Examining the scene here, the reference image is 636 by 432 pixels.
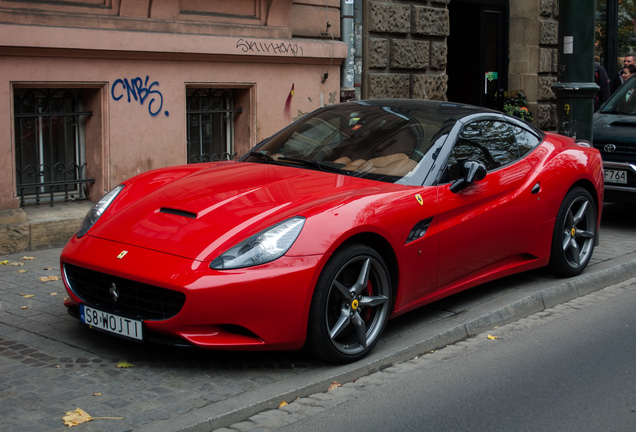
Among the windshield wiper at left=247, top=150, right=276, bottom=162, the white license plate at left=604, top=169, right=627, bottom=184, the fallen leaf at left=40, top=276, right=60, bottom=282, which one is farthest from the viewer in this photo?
the white license plate at left=604, top=169, right=627, bottom=184

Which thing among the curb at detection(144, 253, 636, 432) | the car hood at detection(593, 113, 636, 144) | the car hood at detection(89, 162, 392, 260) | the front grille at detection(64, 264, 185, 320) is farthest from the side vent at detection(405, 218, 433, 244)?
the car hood at detection(593, 113, 636, 144)

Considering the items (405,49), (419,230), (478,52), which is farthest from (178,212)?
(478,52)

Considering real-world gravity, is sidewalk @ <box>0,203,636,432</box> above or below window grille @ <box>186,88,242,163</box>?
below

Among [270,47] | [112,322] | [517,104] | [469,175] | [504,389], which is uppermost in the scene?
[270,47]

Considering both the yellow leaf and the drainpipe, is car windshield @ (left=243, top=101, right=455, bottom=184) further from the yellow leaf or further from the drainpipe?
the drainpipe

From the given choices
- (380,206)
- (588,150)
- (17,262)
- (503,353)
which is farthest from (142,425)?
(588,150)

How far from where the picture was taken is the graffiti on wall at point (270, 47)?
33.3 ft

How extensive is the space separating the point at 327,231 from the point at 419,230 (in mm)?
837

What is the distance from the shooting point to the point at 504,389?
469 centimetres

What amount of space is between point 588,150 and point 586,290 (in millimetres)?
1270

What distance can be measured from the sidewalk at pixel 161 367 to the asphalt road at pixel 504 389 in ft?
0.34

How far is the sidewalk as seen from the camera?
13.4 feet

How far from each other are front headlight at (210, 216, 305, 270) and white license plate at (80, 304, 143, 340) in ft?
1.84

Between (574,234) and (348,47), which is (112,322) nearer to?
(574,234)
